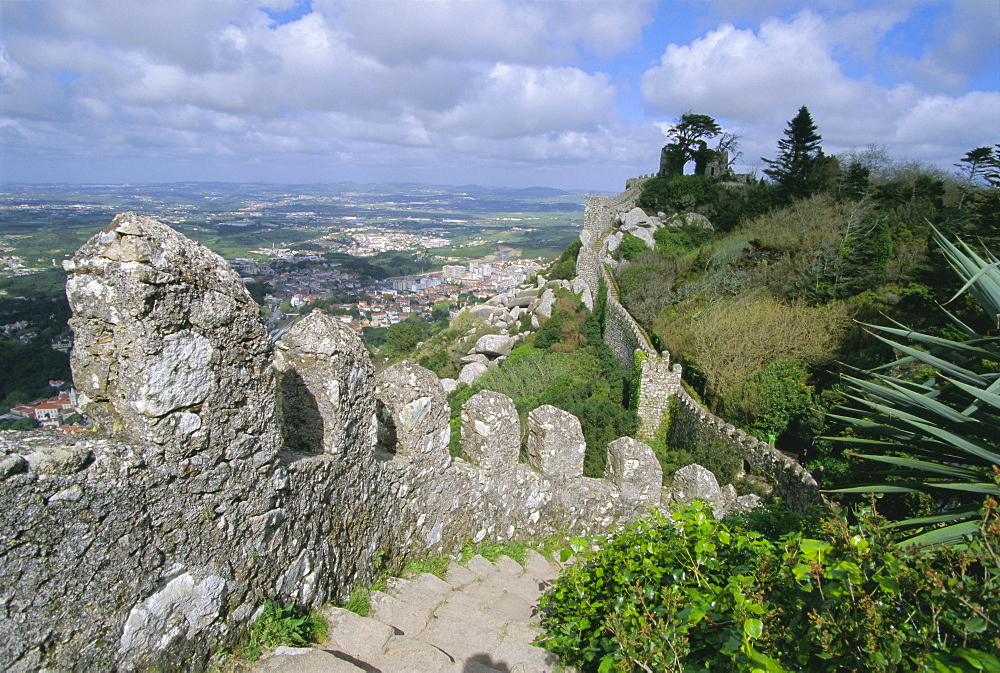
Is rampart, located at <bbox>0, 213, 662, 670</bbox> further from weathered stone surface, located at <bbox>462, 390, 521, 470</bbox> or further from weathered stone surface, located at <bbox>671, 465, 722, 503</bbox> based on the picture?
weathered stone surface, located at <bbox>671, 465, 722, 503</bbox>

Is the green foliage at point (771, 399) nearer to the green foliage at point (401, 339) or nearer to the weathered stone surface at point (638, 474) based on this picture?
the weathered stone surface at point (638, 474)

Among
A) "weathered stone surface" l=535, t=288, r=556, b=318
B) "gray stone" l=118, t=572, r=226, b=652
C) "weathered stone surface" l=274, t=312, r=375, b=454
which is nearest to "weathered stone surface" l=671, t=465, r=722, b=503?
"weathered stone surface" l=274, t=312, r=375, b=454

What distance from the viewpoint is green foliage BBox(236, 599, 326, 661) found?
2838 millimetres

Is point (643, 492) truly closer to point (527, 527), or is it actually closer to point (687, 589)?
point (527, 527)

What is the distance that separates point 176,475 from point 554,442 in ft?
12.1

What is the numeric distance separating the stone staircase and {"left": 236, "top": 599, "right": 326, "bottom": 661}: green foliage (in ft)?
0.25

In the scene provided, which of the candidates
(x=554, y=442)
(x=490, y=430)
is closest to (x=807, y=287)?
(x=554, y=442)

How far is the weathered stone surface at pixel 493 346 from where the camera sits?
24.6 meters

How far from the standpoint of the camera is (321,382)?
11.3 feet

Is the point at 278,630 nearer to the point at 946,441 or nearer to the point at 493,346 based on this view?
the point at 946,441

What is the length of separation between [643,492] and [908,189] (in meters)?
23.8

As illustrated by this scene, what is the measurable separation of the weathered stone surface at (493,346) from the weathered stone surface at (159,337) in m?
21.8

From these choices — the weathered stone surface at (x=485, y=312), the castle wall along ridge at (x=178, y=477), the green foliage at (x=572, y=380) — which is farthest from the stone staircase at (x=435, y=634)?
the weathered stone surface at (x=485, y=312)

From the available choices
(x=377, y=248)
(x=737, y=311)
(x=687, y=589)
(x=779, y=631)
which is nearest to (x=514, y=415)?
(x=687, y=589)
